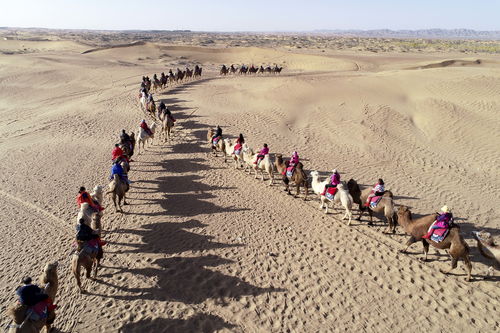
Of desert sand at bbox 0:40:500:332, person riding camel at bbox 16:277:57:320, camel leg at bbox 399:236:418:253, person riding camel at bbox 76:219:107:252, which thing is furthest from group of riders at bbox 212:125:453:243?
person riding camel at bbox 16:277:57:320

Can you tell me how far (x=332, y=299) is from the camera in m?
7.50

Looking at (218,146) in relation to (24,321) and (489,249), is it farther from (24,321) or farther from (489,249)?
(489,249)

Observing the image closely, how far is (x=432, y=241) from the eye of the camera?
27.5ft

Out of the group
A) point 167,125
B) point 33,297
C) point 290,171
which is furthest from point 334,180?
point 167,125

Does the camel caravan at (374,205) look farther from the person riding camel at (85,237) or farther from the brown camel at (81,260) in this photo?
the brown camel at (81,260)

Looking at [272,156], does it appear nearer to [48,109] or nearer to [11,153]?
[11,153]

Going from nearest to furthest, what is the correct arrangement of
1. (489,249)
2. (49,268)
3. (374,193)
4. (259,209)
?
(49,268), (489,249), (374,193), (259,209)

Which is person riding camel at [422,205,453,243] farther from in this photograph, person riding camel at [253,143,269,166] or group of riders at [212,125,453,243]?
person riding camel at [253,143,269,166]

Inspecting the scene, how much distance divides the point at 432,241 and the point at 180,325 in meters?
6.76

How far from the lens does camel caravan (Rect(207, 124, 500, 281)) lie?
26.8 feet

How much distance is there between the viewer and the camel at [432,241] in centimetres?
798

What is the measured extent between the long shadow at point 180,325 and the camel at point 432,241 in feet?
18.7

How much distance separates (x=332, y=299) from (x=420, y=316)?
77.8 inches

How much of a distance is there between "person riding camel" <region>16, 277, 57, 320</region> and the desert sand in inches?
35.9
